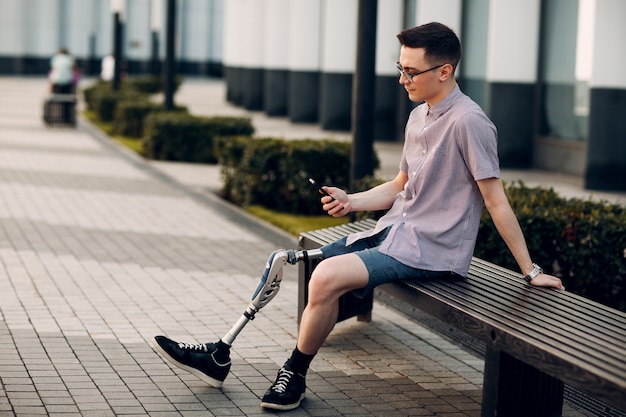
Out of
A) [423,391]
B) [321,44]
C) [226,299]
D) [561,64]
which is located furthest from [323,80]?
[423,391]

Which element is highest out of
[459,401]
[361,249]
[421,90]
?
[421,90]

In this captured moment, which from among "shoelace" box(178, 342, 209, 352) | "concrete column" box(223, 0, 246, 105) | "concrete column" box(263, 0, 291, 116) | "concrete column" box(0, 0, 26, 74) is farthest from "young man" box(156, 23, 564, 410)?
"concrete column" box(0, 0, 26, 74)

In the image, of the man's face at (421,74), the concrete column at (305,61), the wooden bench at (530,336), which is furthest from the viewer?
the concrete column at (305,61)

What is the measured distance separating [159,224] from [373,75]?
9.40ft

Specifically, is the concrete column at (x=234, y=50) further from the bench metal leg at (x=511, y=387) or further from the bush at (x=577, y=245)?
the bench metal leg at (x=511, y=387)

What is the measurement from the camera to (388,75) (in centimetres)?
2131

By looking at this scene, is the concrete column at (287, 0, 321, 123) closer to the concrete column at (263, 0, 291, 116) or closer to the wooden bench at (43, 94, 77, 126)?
the concrete column at (263, 0, 291, 116)

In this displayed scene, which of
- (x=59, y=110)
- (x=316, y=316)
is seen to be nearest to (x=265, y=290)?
(x=316, y=316)

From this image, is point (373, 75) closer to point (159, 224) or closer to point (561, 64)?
point (159, 224)

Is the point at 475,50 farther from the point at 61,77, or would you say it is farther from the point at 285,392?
the point at 285,392

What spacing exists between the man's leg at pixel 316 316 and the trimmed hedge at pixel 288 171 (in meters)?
6.00

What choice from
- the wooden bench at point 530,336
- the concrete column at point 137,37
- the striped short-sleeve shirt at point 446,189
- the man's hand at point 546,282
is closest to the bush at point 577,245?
the wooden bench at point 530,336

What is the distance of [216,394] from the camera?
5.16 m

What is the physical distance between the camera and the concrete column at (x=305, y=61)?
25156 millimetres
